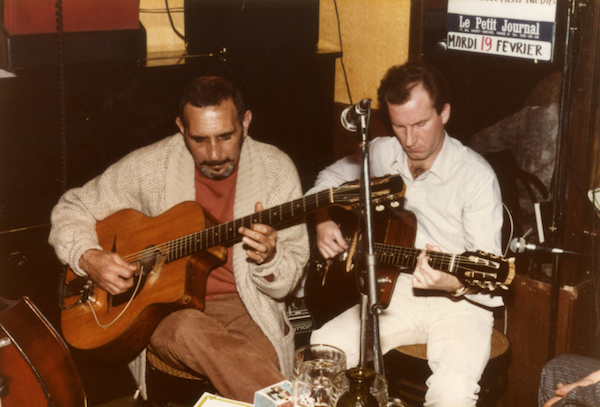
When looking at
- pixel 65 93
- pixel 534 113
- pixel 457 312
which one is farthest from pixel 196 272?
pixel 534 113

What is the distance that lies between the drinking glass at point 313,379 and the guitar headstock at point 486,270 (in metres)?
0.69

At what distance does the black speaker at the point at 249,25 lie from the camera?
275 centimetres

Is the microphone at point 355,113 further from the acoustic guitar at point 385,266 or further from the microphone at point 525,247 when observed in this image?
the microphone at point 525,247

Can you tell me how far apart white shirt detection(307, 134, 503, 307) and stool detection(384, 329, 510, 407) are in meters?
0.19

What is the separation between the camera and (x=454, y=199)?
2.47 metres

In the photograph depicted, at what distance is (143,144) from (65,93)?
38 cm

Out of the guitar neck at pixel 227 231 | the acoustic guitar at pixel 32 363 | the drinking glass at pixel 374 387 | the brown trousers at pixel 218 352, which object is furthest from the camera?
the guitar neck at pixel 227 231

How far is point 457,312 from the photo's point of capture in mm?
→ 2377

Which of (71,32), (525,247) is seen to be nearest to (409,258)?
(525,247)

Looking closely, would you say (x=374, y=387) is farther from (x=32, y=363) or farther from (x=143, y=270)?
(x=143, y=270)

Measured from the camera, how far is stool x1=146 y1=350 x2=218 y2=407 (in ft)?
7.82

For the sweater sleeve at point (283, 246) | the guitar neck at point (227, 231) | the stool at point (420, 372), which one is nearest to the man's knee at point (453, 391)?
the stool at point (420, 372)

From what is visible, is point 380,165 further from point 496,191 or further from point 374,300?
point 374,300

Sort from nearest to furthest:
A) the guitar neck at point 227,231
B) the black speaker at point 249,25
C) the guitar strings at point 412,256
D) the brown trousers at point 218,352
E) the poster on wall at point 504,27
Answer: the guitar strings at point 412,256
the brown trousers at point 218,352
the guitar neck at point 227,231
the poster on wall at point 504,27
the black speaker at point 249,25
